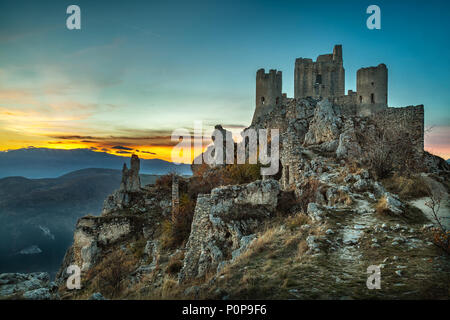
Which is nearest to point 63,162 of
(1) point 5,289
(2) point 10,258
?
(2) point 10,258

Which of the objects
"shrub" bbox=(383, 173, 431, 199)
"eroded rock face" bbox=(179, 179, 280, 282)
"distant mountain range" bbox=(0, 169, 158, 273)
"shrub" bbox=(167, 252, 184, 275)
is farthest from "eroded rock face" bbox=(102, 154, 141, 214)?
"distant mountain range" bbox=(0, 169, 158, 273)

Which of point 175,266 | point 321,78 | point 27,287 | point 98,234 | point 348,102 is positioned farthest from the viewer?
point 321,78

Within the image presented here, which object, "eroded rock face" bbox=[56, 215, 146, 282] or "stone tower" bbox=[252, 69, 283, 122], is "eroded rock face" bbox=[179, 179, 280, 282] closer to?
"eroded rock face" bbox=[56, 215, 146, 282]

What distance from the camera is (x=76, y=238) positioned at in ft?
67.6

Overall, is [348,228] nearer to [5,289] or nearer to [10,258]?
[5,289]

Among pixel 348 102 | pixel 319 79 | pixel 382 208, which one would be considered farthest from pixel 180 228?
pixel 319 79

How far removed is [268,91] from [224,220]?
37008 mm

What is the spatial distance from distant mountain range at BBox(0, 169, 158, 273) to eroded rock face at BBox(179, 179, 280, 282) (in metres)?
46.0

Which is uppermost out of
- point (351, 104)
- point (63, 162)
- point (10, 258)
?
point (351, 104)

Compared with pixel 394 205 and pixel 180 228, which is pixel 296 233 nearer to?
pixel 394 205

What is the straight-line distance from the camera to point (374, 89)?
35031 millimetres

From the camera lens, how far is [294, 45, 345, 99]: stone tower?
40656 millimetres
